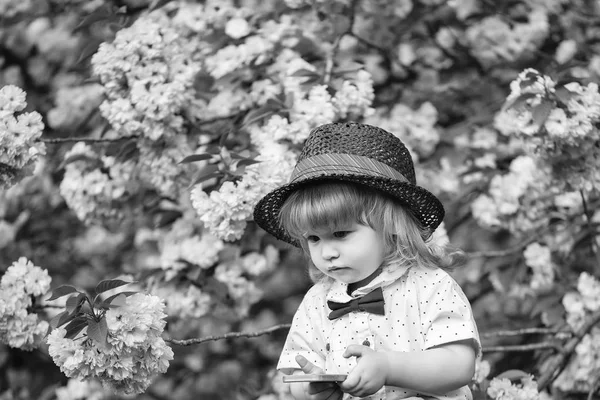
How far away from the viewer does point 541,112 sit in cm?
294

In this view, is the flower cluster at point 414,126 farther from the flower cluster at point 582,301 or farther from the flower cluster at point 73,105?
the flower cluster at point 73,105

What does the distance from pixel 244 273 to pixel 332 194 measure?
4.76 ft

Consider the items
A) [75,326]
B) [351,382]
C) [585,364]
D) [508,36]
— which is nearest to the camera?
[351,382]

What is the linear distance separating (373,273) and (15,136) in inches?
50.0

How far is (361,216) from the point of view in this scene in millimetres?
2227

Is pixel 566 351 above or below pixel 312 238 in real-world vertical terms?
below

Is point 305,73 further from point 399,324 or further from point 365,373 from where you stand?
point 365,373

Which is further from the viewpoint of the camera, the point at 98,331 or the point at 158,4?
the point at 158,4

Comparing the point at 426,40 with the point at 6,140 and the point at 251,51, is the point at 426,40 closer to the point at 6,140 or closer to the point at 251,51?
the point at 251,51

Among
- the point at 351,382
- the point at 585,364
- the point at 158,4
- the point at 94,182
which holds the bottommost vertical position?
the point at 585,364

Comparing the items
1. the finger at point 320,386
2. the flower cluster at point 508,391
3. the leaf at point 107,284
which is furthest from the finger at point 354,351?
the flower cluster at point 508,391

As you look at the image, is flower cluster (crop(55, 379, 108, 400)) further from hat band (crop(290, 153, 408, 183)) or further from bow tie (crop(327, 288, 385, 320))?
hat band (crop(290, 153, 408, 183))

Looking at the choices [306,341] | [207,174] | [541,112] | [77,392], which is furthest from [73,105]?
[306,341]

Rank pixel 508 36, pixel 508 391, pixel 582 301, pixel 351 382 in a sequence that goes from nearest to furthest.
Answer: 1. pixel 351 382
2. pixel 508 391
3. pixel 582 301
4. pixel 508 36
